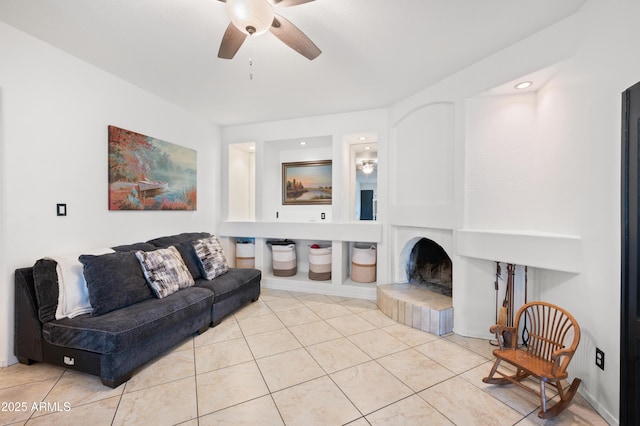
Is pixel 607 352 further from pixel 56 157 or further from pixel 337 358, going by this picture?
pixel 56 157

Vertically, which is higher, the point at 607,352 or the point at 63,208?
the point at 63,208

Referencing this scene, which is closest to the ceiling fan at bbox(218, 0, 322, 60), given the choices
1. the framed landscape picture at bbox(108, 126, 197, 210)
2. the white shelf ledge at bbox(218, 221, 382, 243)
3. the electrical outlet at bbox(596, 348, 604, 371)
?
the framed landscape picture at bbox(108, 126, 197, 210)

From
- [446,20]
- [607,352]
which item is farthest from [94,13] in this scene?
[607,352]

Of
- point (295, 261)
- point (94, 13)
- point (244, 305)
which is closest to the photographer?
point (94, 13)

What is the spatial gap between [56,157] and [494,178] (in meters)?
3.96

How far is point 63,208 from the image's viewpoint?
2277mm

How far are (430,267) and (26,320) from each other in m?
3.98

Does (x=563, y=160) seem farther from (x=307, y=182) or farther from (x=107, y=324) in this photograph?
(x=107, y=324)

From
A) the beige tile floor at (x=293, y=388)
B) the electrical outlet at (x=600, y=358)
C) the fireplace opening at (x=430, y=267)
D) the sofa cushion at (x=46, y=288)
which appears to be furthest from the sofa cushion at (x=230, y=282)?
the electrical outlet at (x=600, y=358)

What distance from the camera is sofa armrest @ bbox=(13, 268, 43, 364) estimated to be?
6.32 ft

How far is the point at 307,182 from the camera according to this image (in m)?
4.46

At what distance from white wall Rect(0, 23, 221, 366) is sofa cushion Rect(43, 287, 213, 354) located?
0.59 meters

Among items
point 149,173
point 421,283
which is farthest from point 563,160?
point 149,173

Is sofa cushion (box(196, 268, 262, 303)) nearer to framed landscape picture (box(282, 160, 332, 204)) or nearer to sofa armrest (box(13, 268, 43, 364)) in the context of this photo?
sofa armrest (box(13, 268, 43, 364))
